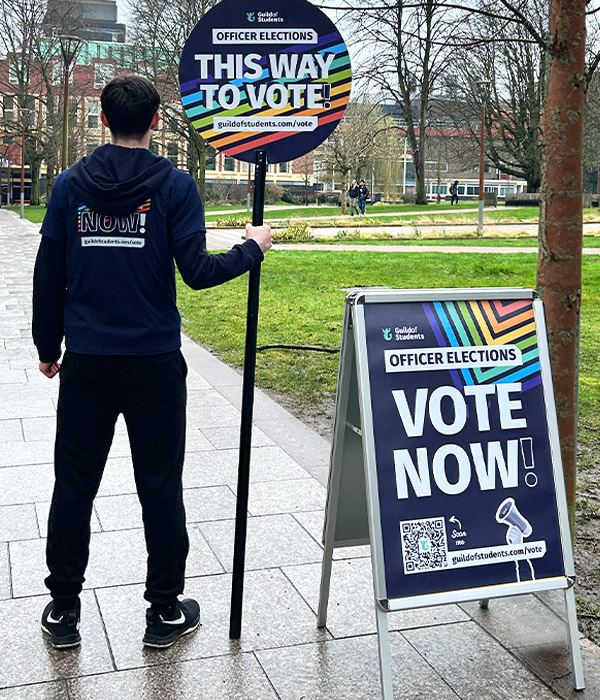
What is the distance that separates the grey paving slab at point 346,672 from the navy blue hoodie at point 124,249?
1198 mm

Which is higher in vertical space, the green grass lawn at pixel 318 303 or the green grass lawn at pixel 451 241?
the green grass lawn at pixel 451 241

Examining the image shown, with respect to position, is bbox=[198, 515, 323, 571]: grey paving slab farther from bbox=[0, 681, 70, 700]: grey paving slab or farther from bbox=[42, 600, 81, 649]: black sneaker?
bbox=[0, 681, 70, 700]: grey paving slab

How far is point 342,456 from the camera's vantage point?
11.6 ft

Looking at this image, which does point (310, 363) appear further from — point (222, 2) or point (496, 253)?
point (496, 253)

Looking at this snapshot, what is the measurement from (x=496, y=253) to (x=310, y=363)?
1497 cm

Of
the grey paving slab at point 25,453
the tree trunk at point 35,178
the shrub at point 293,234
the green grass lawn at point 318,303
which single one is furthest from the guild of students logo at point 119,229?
the tree trunk at point 35,178

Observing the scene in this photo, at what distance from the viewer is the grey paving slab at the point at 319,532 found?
14.6 feet

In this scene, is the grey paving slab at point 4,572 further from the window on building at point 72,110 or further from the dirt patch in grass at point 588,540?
the window on building at point 72,110

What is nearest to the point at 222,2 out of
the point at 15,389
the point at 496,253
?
the point at 15,389

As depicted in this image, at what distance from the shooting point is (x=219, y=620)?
3.75 meters

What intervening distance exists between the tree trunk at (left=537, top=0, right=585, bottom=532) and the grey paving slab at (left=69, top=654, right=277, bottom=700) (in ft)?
5.27

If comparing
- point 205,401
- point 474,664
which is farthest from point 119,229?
point 205,401

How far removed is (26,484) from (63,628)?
2.10m

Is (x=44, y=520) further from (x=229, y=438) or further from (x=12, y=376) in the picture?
(x=12, y=376)
